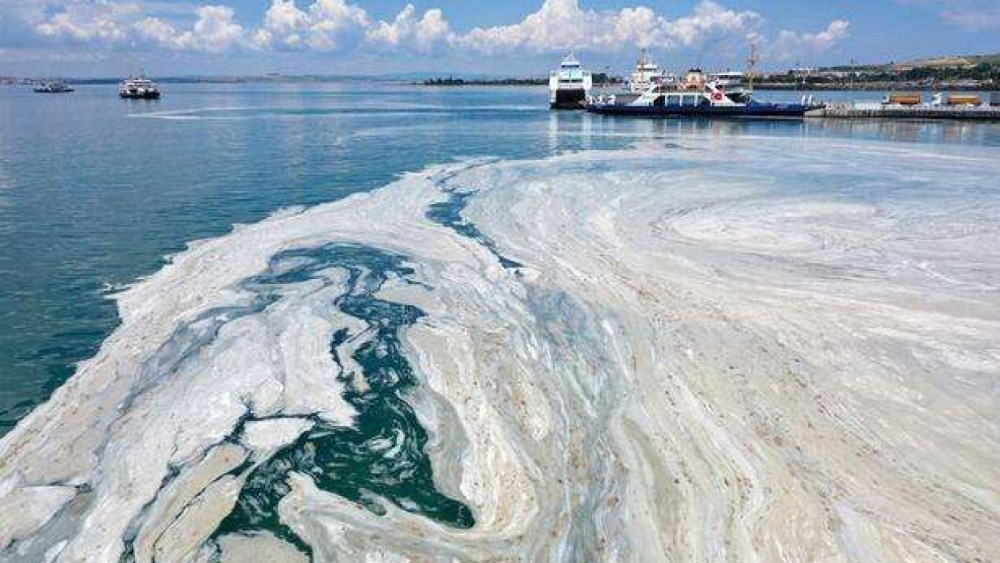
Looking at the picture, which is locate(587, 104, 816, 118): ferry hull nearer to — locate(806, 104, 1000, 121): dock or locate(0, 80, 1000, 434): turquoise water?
locate(806, 104, 1000, 121): dock

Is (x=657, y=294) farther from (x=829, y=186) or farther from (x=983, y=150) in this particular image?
(x=983, y=150)

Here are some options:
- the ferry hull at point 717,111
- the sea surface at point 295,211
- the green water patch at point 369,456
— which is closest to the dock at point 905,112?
the ferry hull at point 717,111

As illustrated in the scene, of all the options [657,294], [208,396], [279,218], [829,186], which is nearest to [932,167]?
[829,186]

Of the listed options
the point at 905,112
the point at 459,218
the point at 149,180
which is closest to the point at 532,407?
the point at 459,218

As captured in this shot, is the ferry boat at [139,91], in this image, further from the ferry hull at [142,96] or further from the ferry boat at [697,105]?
the ferry boat at [697,105]

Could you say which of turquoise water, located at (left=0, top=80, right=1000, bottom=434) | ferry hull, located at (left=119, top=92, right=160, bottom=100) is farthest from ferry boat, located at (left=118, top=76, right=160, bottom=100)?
turquoise water, located at (left=0, top=80, right=1000, bottom=434)

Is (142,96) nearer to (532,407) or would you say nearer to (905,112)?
(905,112)
